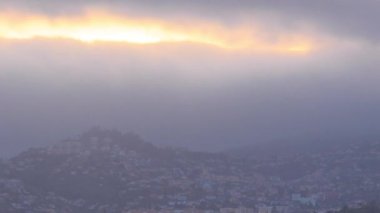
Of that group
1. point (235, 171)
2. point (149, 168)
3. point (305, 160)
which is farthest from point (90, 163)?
point (305, 160)

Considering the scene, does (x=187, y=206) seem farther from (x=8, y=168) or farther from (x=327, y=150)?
(x=327, y=150)

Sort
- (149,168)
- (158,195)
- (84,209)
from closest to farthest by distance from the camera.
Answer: (84,209)
(158,195)
(149,168)

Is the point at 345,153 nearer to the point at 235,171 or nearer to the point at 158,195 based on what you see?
the point at 235,171

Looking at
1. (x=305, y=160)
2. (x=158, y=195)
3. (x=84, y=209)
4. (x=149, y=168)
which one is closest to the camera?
(x=84, y=209)

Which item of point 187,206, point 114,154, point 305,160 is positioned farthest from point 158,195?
point 305,160

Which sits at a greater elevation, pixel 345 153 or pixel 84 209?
pixel 345 153

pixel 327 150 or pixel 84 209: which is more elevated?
pixel 327 150

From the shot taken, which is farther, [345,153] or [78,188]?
[345,153]

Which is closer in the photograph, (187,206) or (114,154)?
(187,206)

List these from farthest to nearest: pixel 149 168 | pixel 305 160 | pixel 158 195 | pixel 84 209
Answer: pixel 305 160 < pixel 149 168 < pixel 158 195 < pixel 84 209
